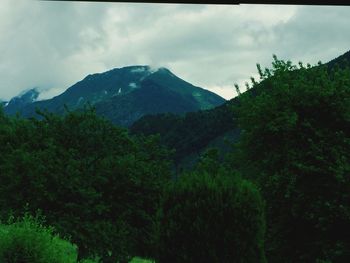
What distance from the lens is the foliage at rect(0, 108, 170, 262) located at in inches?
1073

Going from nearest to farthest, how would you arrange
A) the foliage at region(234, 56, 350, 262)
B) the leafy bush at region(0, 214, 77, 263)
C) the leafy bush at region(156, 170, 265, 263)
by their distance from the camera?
the leafy bush at region(156, 170, 265, 263) < the leafy bush at region(0, 214, 77, 263) < the foliage at region(234, 56, 350, 262)

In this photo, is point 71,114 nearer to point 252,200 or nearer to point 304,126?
point 304,126

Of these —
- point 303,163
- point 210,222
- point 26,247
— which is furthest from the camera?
point 303,163

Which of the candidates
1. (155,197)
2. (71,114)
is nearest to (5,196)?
(71,114)

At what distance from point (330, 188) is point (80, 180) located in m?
12.9

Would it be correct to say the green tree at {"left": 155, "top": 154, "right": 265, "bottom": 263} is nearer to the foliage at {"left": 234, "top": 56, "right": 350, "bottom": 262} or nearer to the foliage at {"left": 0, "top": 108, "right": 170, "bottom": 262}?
the foliage at {"left": 0, "top": 108, "right": 170, "bottom": 262}

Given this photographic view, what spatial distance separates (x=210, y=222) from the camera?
52.4 feet

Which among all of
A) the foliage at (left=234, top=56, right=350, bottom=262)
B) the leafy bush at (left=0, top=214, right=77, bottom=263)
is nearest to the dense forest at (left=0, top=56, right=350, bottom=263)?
the foliage at (left=234, top=56, right=350, bottom=262)

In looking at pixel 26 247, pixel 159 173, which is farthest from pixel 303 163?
pixel 26 247

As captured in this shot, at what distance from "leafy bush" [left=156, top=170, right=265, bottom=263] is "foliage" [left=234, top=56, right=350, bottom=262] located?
11597mm

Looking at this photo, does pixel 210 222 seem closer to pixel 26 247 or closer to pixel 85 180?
pixel 26 247

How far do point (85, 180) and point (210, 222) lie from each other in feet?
46.3

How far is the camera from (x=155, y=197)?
30797mm

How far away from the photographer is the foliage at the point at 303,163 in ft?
91.2
